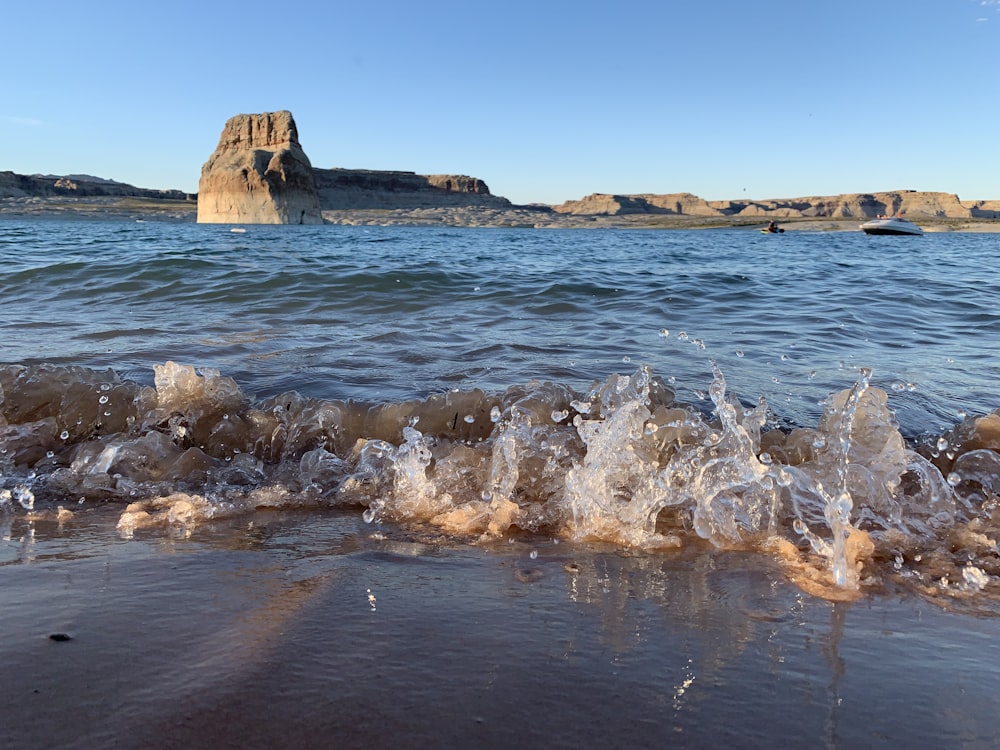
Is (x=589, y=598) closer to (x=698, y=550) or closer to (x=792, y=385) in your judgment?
(x=698, y=550)

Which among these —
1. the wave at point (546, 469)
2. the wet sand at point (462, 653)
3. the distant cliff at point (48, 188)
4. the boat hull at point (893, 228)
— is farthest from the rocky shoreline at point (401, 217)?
the wet sand at point (462, 653)

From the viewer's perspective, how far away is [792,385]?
173 inches

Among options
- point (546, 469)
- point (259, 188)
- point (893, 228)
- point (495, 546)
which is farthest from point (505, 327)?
point (259, 188)

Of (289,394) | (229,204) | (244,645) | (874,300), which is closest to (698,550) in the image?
(244,645)

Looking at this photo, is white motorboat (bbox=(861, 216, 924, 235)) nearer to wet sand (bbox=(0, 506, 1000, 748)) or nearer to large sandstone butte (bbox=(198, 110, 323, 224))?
wet sand (bbox=(0, 506, 1000, 748))

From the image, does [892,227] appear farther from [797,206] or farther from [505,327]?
[797,206]

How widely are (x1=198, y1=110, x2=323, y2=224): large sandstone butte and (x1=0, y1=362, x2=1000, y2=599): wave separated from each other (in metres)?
74.2

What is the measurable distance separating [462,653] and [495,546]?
74 centimetres

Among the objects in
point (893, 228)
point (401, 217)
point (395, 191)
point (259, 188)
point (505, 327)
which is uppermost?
point (395, 191)

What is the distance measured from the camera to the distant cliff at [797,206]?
370ft

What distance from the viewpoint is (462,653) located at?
1.52 metres

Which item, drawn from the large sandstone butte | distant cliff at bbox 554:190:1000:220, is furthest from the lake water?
distant cliff at bbox 554:190:1000:220

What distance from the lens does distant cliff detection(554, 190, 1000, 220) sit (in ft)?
370

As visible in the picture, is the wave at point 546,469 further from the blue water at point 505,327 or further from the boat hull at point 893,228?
the boat hull at point 893,228
